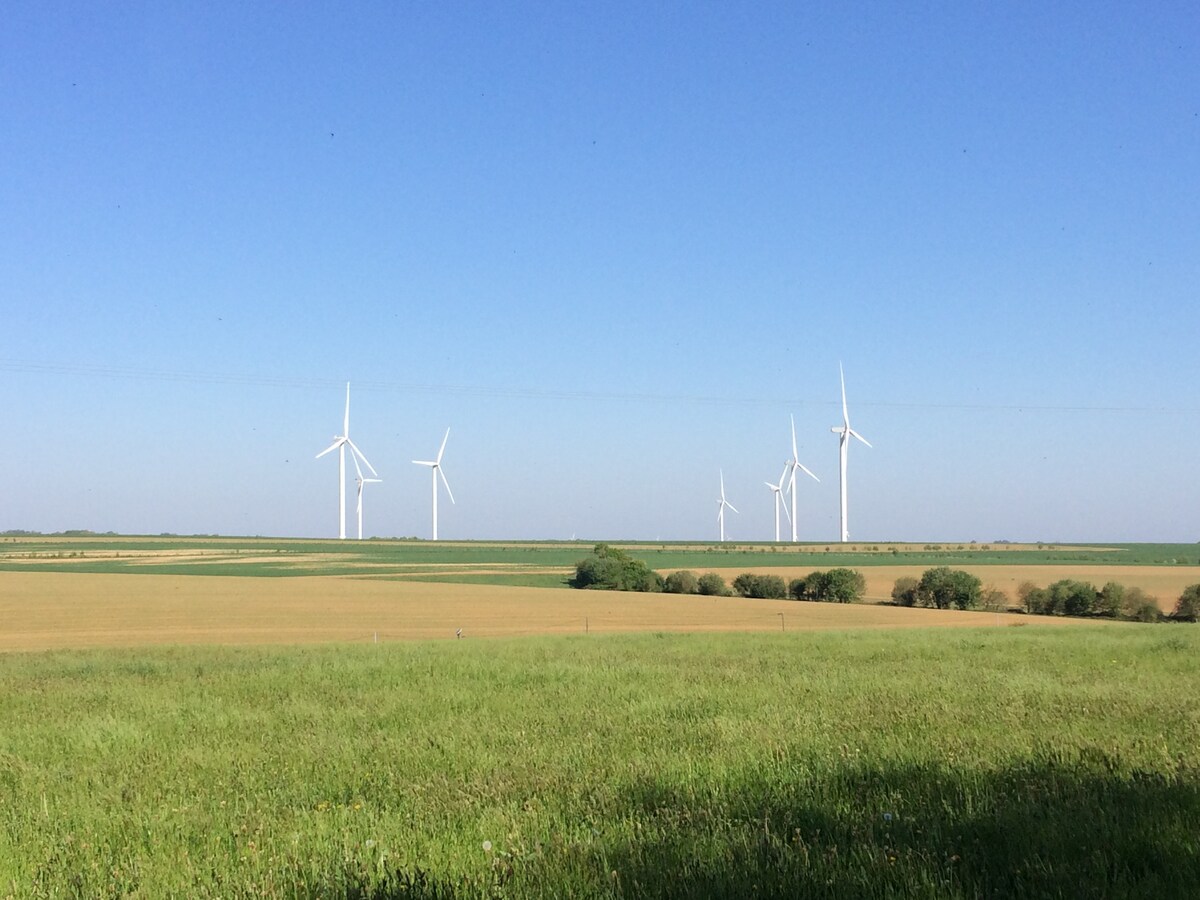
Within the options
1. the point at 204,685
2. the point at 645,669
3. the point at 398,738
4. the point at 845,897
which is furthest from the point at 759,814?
the point at 204,685

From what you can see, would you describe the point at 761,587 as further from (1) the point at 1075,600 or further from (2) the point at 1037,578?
(2) the point at 1037,578

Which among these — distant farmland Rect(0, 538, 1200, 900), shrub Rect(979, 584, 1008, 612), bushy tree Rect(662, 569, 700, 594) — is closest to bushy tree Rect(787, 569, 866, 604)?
shrub Rect(979, 584, 1008, 612)

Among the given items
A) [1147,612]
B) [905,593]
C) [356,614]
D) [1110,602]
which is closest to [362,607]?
[356,614]

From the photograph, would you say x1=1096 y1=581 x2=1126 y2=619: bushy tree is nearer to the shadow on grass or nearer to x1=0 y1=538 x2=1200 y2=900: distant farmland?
x1=0 y1=538 x2=1200 y2=900: distant farmland

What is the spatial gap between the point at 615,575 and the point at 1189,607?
142 feet

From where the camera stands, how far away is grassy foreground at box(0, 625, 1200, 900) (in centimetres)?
552

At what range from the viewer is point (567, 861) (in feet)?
18.9

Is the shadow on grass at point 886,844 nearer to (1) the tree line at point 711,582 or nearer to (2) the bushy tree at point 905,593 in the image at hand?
(2) the bushy tree at point 905,593

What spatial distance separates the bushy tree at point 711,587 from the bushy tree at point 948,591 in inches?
630

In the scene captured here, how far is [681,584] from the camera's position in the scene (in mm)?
82062

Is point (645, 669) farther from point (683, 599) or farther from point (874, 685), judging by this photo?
point (683, 599)

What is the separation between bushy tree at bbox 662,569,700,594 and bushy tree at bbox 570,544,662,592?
1333mm

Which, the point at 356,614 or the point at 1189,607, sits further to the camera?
the point at 1189,607

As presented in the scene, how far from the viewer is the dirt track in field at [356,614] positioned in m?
40.3
